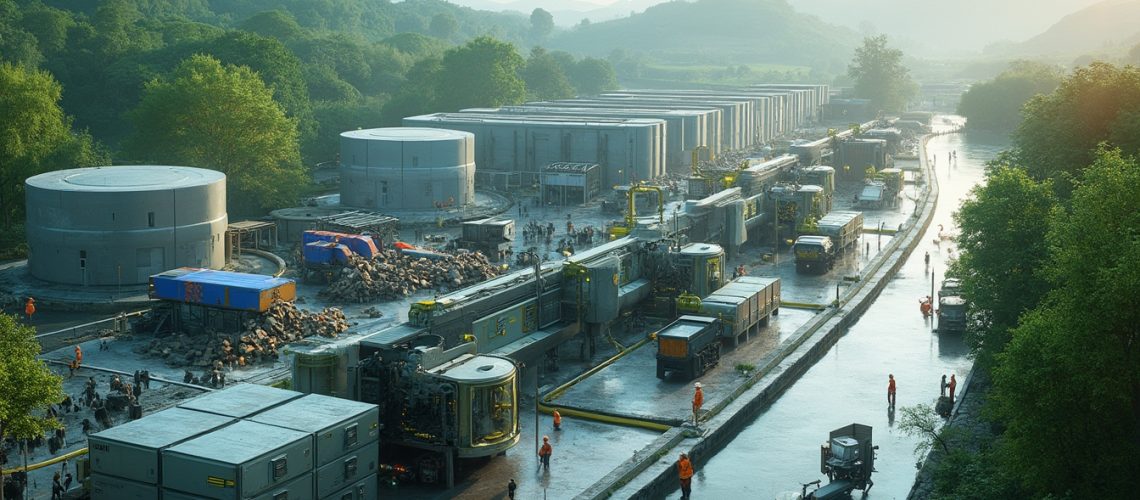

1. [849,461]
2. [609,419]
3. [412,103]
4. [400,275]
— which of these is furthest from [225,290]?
[412,103]

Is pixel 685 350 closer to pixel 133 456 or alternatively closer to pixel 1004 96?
pixel 133 456

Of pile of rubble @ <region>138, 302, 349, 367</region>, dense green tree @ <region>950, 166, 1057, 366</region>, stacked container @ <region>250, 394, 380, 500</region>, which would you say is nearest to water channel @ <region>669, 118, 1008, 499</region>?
dense green tree @ <region>950, 166, 1057, 366</region>

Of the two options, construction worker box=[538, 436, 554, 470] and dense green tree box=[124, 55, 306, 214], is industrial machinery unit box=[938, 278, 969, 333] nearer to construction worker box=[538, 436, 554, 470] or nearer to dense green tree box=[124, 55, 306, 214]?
construction worker box=[538, 436, 554, 470]

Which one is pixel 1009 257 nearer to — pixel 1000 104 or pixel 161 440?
pixel 161 440

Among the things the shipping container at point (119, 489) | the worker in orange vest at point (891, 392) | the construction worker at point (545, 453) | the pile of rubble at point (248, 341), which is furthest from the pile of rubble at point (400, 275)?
the shipping container at point (119, 489)

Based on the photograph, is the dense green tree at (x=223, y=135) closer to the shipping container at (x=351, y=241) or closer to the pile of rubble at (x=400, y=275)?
the shipping container at (x=351, y=241)

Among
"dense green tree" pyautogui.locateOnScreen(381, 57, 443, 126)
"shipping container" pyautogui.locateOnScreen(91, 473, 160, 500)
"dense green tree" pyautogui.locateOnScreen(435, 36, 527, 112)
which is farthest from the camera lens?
"dense green tree" pyautogui.locateOnScreen(435, 36, 527, 112)

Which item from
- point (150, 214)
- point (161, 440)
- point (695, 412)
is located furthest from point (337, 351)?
point (150, 214)
